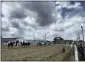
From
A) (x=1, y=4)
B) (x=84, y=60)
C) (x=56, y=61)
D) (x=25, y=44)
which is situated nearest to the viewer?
(x=1, y=4)

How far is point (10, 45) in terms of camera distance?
168 feet

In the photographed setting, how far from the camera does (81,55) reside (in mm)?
14055

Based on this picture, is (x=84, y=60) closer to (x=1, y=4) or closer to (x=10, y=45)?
(x=1, y=4)

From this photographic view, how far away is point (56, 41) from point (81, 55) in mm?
126201

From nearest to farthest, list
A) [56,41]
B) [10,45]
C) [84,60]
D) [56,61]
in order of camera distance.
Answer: [84,60] < [56,61] < [10,45] < [56,41]

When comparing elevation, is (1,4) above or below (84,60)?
above

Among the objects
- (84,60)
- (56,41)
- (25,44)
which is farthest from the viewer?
(56,41)

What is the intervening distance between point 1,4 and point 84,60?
6.49m

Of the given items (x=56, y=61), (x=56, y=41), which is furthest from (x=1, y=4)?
(x=56, y=41)

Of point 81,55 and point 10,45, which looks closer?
point 81,55

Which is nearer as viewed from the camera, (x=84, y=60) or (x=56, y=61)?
(x=84, y=60)

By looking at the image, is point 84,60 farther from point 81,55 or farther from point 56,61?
point 56,61

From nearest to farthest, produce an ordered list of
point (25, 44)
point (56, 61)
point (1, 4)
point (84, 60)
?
point (1, 4), point (84, 60), point (56, 61), point (25, 44)

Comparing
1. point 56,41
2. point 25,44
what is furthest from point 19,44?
point 56,41
